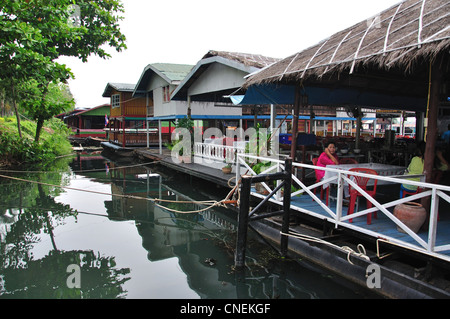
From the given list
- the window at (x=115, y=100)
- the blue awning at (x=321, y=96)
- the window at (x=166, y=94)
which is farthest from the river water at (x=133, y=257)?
the window at (x=115, y=100)

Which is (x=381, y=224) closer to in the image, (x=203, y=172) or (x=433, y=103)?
(x=433, y=103)

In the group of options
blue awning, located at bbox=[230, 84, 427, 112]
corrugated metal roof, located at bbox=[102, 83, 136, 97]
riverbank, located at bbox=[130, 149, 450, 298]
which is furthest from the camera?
corrugated metal roof, located at bbox=[102, 83, 136, 97]

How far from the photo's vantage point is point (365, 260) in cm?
453

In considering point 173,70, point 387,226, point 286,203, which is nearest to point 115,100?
point 173,70

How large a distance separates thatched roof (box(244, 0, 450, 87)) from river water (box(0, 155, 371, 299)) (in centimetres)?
320

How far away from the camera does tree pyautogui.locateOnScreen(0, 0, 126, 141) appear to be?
1190 centimetres

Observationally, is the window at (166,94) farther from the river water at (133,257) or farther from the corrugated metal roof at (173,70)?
the river water at (133,257)

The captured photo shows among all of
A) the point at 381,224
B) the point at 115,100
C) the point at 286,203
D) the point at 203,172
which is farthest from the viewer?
the point at 115,100

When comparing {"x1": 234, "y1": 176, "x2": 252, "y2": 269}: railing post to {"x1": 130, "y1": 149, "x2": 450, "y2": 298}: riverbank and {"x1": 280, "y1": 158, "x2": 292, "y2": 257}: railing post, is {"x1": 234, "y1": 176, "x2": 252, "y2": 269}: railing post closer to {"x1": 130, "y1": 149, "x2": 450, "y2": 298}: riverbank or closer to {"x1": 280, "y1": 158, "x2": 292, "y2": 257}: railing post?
{"x1": 280, "y1": 158, "x2": 292, "y2": 257}: railing post

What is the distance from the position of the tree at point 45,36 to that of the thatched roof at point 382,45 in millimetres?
9946

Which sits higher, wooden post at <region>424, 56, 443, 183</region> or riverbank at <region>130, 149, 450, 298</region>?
wooden post at <region>424, 56, 443, 183</region>

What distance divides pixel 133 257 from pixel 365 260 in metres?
4.00

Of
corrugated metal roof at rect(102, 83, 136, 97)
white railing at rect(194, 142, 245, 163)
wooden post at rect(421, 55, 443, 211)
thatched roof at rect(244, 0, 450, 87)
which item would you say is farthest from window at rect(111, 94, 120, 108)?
wooden post at rect(421, 55, 443, 211)
